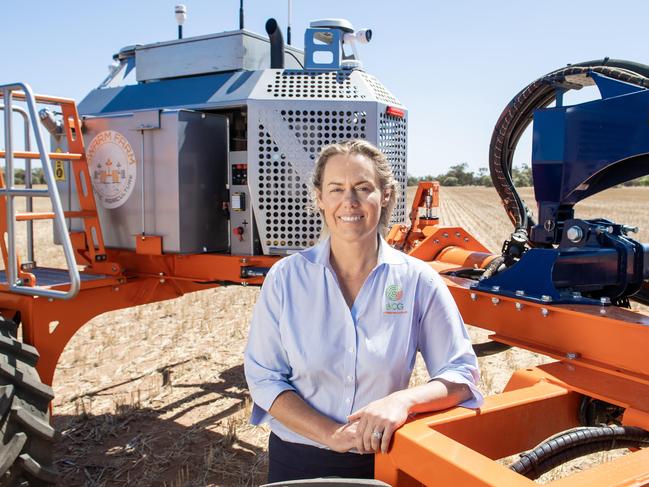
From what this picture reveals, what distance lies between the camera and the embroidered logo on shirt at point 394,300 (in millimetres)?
2010

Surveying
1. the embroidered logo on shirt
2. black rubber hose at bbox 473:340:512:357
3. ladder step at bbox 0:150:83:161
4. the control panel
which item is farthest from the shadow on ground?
the embroidered logo on shirt

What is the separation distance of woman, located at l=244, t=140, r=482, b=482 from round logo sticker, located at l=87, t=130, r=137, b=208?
8.11ft

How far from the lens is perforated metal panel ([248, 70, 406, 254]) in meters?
3.99

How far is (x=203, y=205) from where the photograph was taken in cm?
419

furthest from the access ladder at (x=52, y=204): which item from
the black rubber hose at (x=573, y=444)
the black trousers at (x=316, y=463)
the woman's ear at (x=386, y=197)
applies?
the black rubber hose at (x=573, y=444)

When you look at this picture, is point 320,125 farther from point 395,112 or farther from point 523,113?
point 523,113

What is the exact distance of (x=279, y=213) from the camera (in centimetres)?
404

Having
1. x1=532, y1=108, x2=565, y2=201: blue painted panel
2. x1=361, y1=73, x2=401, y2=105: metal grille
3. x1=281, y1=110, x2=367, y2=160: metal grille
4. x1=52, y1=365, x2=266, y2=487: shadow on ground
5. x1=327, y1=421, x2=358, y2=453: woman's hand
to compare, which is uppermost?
x1=361, y1=73, x2=401, y2=105: metal grille

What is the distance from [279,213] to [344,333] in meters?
2.11

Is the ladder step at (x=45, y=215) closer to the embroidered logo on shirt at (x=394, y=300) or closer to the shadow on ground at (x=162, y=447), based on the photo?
the shadow on ground at (x=162, y=447)

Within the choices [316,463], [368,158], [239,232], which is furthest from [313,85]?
[316,463]

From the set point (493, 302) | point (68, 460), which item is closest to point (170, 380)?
point (68, 460)

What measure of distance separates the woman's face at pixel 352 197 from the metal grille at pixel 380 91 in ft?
7.06

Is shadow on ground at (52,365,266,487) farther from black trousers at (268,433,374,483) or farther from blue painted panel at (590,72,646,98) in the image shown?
blue painted panel at (590,72,646,98)
